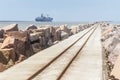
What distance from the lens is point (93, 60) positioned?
635 inches

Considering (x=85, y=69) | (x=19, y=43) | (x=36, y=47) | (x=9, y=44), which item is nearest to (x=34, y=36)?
(x=36, y=47)

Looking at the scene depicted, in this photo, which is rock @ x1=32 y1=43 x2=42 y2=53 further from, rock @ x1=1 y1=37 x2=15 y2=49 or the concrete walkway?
the concrete walkway

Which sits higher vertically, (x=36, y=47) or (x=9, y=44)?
(x=9, y=44)

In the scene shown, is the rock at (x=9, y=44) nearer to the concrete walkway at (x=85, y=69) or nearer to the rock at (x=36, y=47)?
the concrete walkway at (x=85, y=69)

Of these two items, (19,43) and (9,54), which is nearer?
(9,54)

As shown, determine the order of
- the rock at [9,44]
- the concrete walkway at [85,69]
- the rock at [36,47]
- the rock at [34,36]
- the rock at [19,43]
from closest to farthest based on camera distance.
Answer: the concrete walkway at [85,69] → the rock at [9,44] → the rock at [19,43] → the rock at [36,47] → the rock at [34,36]

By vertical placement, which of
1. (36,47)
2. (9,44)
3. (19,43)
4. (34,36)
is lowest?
(36,47)

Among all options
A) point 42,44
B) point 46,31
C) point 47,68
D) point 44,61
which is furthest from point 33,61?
point 46,31

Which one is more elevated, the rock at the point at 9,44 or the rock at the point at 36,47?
the rock at the point at 9,44

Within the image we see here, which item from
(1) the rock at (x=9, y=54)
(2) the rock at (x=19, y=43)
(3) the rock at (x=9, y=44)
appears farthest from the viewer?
(2) the rock at (x=19, y=43)

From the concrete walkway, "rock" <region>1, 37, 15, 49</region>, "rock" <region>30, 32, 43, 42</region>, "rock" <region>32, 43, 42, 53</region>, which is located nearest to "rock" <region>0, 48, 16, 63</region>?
"rock" <region>1, 37, 15, 49</region>

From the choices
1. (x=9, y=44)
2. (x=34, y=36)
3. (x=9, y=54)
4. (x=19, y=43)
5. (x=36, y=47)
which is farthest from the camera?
(x=34, y=36)

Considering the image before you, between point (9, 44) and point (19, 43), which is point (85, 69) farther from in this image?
point (19, 43)

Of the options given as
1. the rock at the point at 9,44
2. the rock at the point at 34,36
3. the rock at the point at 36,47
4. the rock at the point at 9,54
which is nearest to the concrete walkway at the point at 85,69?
the rock at the point at 9,54
